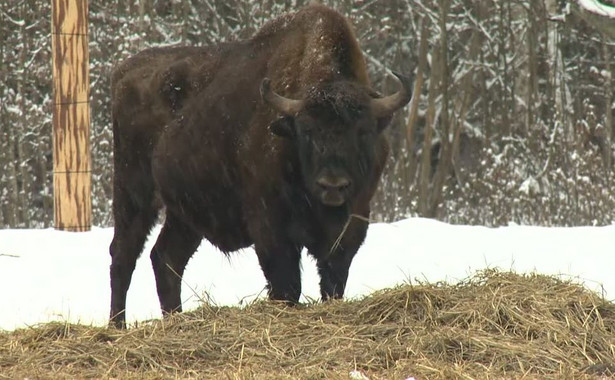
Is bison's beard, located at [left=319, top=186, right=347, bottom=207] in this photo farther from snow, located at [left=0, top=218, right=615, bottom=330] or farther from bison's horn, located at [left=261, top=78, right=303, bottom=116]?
snow, located at [left=0, top=218, right=615, bottom=330]

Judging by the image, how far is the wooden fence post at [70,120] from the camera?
37.6 ft

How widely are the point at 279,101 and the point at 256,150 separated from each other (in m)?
0.44

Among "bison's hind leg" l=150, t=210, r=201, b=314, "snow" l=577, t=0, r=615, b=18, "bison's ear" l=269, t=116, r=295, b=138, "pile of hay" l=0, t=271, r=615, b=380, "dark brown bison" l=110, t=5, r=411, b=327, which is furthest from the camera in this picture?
"snow" l=577, t=0, r=615, b=18

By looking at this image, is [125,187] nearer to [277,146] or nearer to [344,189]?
[277,146]

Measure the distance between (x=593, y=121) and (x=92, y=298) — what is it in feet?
36.0

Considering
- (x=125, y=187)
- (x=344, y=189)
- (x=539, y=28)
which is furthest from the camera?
(x=539, y=28)

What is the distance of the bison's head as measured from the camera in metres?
6.63

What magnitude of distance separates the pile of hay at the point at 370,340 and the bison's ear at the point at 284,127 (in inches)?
44.7

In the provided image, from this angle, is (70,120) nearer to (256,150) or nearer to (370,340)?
(256,150)

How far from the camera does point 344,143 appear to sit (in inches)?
264

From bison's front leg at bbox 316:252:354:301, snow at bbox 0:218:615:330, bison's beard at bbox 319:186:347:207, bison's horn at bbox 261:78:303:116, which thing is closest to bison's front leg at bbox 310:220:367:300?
bison's front leg at bbox 316:252:354:301

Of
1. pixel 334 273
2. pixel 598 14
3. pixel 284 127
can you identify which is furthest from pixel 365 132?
pixel 598 14

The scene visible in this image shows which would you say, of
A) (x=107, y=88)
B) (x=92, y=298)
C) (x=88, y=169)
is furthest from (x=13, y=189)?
(x=92, y=298)

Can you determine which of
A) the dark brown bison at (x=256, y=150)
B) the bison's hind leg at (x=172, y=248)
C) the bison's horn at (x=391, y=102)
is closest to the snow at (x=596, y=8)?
the dark brown bison at (x=256, y=150)
